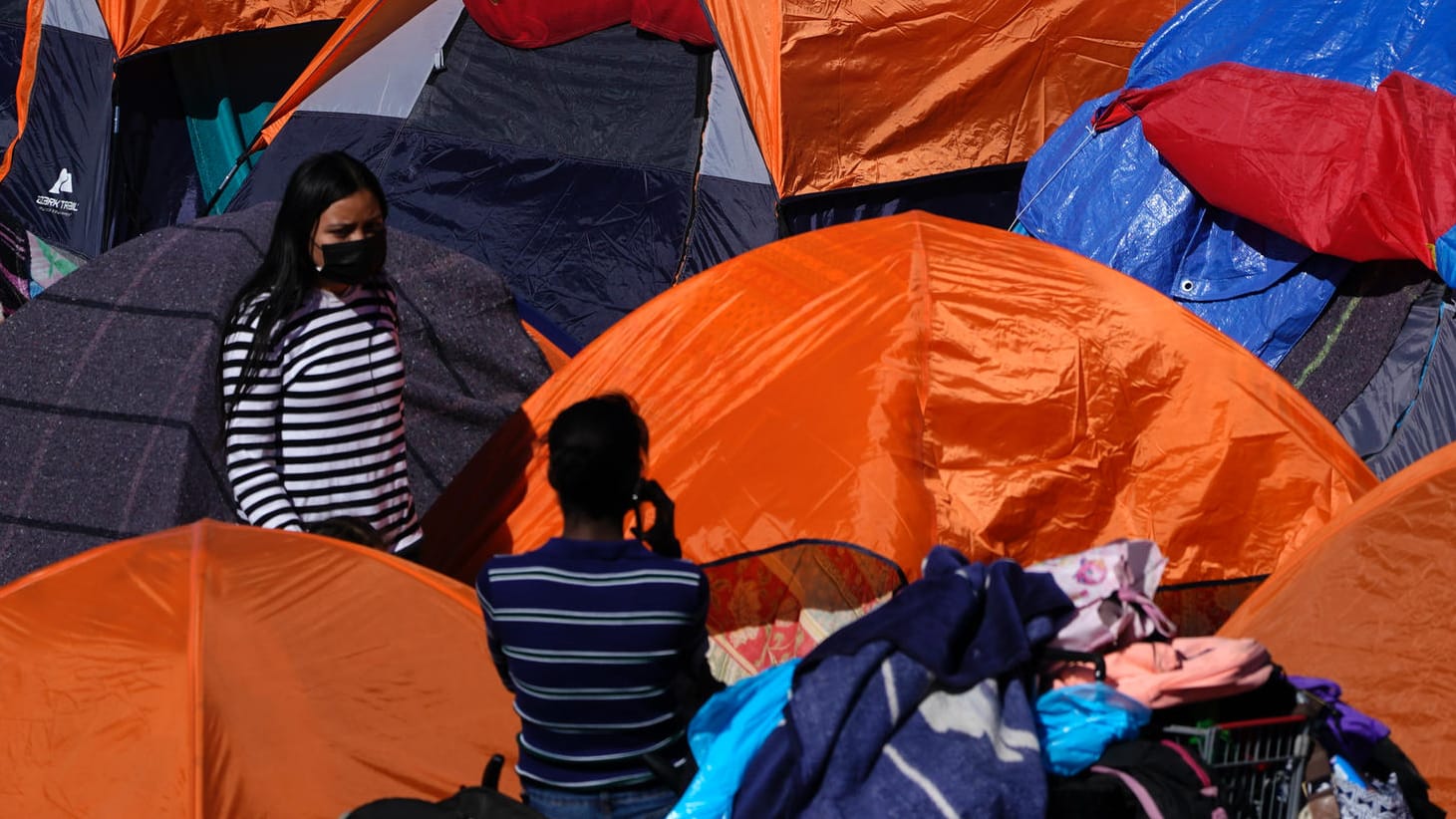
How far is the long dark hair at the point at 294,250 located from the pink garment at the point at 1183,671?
1.39 meters

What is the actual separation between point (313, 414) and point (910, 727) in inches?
48.2

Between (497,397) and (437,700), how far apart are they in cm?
134

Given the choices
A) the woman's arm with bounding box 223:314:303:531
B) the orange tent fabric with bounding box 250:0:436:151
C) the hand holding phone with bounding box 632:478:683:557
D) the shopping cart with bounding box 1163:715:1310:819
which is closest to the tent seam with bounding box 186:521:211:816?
the woman's arm with bounding box 223:314:303:531

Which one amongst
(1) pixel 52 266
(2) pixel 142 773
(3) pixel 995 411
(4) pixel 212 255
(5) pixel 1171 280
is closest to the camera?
(2) pixel 142 773

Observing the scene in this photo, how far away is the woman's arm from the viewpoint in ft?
8.24

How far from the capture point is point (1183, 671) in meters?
1.95

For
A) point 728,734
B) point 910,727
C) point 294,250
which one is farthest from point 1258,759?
point 294,250

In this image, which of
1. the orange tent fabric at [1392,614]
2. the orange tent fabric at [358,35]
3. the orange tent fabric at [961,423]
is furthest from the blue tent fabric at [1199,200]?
the orange tent fabric at [358,35]

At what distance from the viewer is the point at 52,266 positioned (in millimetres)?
5387

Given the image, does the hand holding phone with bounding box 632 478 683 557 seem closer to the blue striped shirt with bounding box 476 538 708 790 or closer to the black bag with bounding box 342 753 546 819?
the blue striped shirt with bounding box 476 538 708 790

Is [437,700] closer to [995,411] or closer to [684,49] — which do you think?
[995,411]

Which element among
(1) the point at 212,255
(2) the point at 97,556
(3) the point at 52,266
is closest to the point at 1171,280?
(1) the point at 212,255

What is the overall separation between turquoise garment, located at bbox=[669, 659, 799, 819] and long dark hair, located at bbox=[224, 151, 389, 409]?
1030 mm

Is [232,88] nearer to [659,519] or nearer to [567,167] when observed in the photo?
[567,167]
